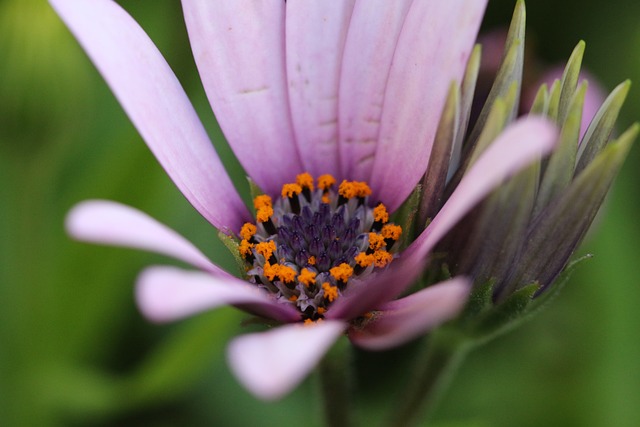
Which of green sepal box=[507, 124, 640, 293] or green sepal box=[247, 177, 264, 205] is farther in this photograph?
green sepal box=[247, 177, 264, 205]

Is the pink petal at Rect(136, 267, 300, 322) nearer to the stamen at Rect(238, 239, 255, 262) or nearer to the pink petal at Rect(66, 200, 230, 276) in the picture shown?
the pink petal at Rect(66, 200, 230, 276)

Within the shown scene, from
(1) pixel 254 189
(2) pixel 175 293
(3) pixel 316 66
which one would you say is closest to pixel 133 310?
(1) pixel 254 189

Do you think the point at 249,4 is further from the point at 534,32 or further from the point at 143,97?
the point at 534,32

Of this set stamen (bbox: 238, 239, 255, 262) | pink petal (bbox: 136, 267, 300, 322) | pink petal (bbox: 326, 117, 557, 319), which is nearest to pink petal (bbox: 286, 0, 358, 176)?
stamen (bbox: 238, 239, 255, 262)

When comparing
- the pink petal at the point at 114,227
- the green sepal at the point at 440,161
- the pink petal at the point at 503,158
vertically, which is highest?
the pink petal at the point at 114,227

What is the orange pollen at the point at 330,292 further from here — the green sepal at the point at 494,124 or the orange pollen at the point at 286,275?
the green sepal at the point at 494,124

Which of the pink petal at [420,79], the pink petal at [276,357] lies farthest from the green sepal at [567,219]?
the pink petal at [276,357]
